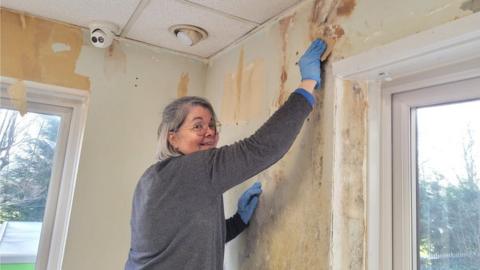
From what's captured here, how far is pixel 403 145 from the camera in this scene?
1.11 meters

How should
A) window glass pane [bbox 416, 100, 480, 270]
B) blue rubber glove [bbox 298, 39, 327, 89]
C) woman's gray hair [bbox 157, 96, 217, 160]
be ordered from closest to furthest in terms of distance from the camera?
1. window glass pane [bbox 416, 100, 480, 270]
2. blue rubber glove [bbox 298, 39, 327, 89]
3. woman's gray hair [bbox 157, 96, 217, 160]

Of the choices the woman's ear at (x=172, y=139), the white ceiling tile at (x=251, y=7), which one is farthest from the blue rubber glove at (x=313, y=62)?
the woman's ear at (x=172, y=139)

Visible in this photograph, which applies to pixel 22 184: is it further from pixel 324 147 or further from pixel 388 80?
pixel 388 80

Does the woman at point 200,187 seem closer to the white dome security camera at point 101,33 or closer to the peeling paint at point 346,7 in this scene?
the peeling paint at point 346,7

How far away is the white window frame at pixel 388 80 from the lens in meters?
0.89

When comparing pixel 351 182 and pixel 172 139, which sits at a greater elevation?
pixel 172 139

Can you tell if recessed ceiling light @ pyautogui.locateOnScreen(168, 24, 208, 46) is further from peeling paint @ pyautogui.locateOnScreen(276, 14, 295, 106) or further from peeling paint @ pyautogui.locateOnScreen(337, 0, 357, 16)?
peeling paint @ pyautogui.locateOnScreen(337, 0, 357, 16)

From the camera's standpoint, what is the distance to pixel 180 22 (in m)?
1.61

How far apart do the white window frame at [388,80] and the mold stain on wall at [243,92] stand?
18.1 inches

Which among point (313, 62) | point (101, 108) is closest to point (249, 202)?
point (313, 62)

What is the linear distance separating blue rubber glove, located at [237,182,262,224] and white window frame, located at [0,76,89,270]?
894mm

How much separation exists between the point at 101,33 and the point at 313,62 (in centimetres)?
109

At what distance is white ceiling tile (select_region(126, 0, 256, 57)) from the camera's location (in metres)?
1.50

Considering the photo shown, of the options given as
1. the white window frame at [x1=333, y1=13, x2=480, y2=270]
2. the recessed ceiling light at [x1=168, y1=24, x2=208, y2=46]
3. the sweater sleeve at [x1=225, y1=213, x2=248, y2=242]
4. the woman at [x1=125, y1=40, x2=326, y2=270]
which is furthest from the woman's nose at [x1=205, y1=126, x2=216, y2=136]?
the recessed ceiling light at [x1=168, y1=24, x2=208, y2=46]
